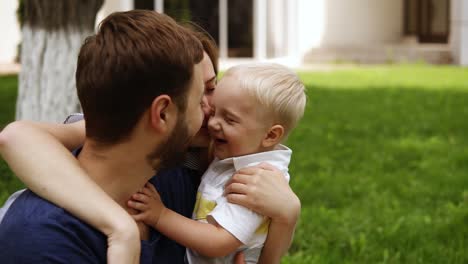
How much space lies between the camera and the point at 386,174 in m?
6.97

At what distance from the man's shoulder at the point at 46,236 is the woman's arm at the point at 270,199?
438 mm

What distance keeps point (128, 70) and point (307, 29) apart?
1921 cm

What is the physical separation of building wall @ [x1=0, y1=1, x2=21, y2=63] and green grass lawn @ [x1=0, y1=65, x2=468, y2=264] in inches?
243

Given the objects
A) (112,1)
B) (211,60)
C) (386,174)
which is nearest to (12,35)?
(112,1)

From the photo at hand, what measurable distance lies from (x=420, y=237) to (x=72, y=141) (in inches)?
125

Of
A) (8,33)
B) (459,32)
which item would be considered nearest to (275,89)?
(8,33)

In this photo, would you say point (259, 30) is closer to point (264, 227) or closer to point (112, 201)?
point (264, 227)

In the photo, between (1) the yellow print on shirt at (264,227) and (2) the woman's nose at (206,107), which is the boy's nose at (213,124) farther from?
(1) the yellow print on shirt at (264,227)

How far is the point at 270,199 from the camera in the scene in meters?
2.33

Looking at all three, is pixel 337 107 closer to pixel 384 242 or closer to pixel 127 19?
pixel 384 242

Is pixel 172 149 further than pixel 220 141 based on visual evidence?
No

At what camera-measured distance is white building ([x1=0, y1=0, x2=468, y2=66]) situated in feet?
62.8

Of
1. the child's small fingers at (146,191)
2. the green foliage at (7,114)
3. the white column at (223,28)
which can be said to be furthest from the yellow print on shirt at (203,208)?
the white column at (223,28)

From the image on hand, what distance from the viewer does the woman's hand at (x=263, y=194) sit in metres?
2.31
